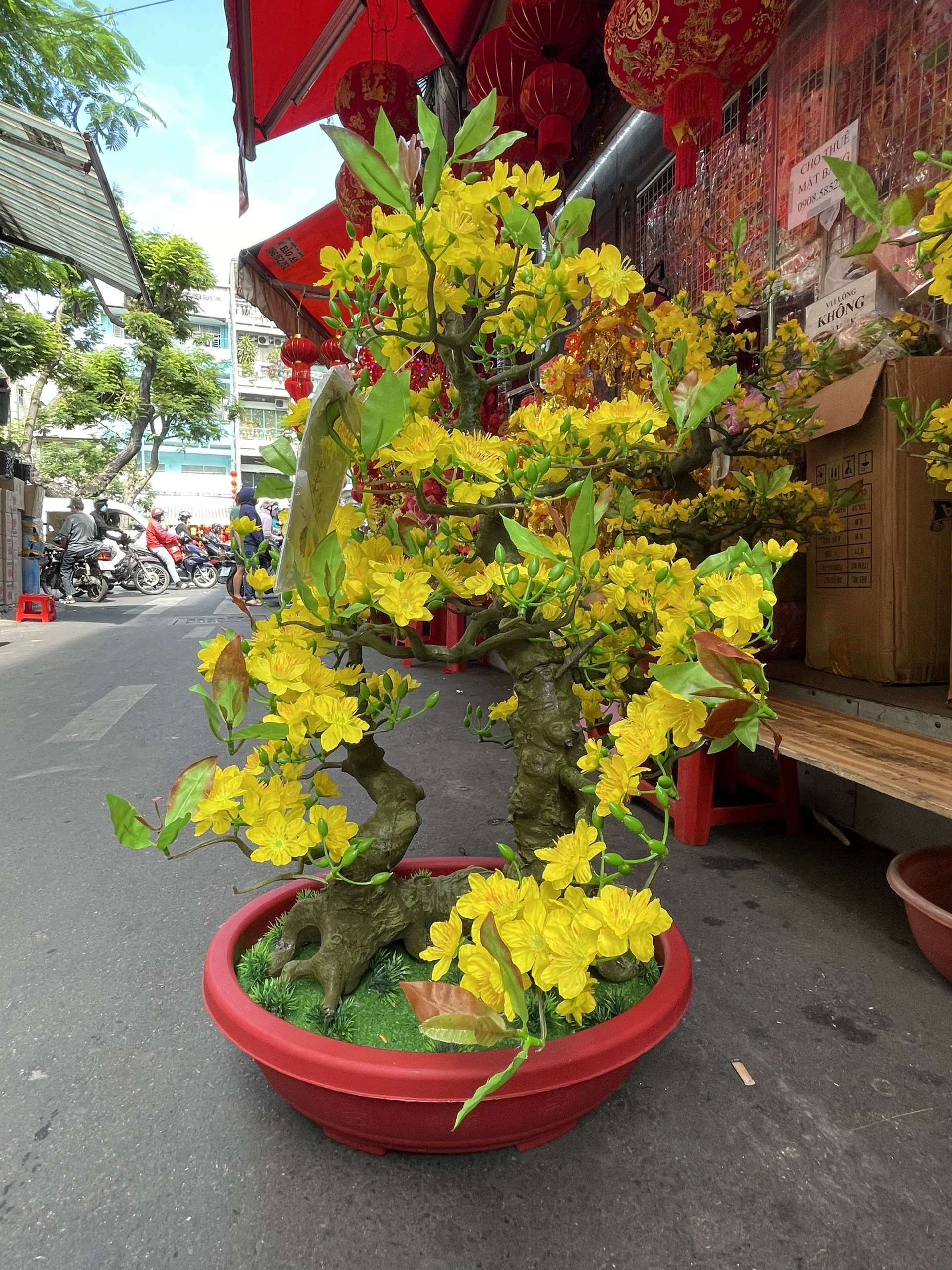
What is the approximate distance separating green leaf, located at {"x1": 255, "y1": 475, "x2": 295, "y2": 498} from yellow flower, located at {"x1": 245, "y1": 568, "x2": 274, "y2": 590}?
3.9 inches

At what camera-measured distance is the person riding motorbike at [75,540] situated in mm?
9375

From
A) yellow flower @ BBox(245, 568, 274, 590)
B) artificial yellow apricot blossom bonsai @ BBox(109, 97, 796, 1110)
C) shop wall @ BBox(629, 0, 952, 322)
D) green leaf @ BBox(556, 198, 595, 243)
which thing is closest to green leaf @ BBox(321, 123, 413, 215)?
artificial yellow apricot blossom bonsai @ BBox(109, 97, 796, 1110)

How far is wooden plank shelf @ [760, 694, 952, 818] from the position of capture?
1.22m

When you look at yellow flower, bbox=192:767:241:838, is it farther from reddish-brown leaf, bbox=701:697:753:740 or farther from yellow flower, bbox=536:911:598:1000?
reddish-brown leaf, bbox=701:697:753:740

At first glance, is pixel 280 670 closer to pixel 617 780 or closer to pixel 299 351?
pixel 617 780

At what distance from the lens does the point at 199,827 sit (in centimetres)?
77

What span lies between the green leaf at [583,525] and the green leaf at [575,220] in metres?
0.37

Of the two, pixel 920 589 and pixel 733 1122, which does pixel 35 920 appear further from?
pixel 920 589

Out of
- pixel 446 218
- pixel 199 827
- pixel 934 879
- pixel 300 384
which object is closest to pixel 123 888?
pixel 199 827

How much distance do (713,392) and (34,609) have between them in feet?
28.0

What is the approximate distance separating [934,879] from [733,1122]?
2.49 feet

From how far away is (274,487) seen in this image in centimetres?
80

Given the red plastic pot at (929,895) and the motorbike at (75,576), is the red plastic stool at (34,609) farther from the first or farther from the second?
the red plastic pot at (929,895)

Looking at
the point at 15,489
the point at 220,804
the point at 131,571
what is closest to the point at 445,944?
the point at 220,804
